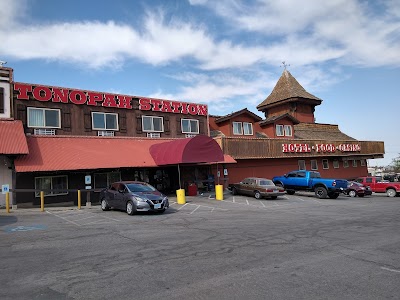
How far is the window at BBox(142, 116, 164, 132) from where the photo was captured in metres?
27.2

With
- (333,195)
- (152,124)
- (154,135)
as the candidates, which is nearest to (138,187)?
(154,135)

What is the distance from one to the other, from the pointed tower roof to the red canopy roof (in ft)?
84.1

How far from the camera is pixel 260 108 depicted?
49.6 metres

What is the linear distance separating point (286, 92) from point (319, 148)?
1176 cm

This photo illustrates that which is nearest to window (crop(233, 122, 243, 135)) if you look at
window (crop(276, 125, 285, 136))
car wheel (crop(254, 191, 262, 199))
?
window (crop(276, 125, 285, 136))

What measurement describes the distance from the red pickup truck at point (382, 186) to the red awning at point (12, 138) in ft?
93.8

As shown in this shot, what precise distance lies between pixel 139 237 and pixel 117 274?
391cm

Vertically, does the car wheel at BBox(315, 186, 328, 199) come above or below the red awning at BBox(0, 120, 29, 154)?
below

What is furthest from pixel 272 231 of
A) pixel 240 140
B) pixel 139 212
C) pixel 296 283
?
pixel 240 140

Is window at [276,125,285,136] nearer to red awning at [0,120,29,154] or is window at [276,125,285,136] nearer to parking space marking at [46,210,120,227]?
parking space marking at [46,210,120,227]

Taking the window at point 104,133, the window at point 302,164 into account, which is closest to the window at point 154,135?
the window at point 104,133

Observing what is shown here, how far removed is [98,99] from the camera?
24922mm

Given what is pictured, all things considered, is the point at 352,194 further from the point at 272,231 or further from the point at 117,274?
the point at 117,274

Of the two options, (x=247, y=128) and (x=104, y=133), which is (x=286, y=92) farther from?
(x=104, y=133)
